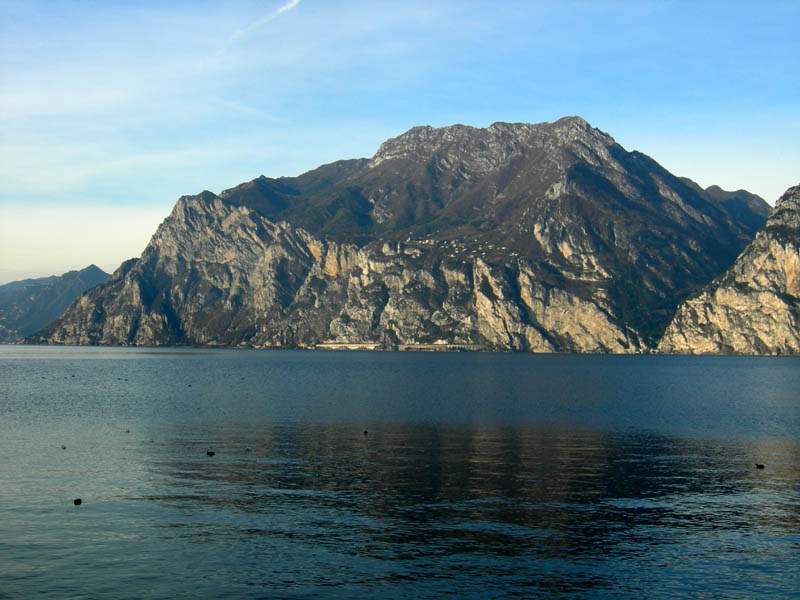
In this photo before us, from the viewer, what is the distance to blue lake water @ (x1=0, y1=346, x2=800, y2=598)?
38469 millimetres

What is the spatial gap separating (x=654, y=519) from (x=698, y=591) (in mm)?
13366

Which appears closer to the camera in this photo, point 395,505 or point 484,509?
point 484,509

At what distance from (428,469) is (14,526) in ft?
111

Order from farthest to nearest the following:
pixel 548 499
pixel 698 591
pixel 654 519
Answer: pixel 548 499, pixel 654 519, pixel 698 591

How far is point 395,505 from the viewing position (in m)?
53.1

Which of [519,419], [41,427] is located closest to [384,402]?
[519,419]

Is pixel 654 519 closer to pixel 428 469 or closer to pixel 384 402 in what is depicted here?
pixel 428 469

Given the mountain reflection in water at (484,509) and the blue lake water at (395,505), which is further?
the mountain reflection in water at (484,509)

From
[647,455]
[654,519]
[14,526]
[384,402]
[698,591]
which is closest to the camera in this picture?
[698,591]

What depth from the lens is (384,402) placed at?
130375 millimetres

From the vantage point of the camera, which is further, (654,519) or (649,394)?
(649,394)

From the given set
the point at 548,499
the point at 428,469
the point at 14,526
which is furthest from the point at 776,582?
the point at 14,526

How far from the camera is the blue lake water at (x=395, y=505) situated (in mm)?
38469

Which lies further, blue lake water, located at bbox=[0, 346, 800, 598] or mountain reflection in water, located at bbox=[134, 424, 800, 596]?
mountain reflection in water, located at bbox=[134, 424, 800, 596]
